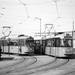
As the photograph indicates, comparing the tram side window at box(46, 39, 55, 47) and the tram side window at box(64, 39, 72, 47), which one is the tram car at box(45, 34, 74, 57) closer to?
the tram side window at box(64, 39, 72, 47)

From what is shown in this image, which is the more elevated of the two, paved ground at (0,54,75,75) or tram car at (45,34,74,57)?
tram car at (45,34,74,57)

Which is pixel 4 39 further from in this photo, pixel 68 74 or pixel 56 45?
pixel 68 74

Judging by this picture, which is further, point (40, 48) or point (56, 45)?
point (40, 48)

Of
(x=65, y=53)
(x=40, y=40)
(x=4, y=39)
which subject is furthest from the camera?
(x=4, y=39)

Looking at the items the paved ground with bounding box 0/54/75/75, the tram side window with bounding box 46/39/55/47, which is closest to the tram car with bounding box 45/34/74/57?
the tram side window with bounding box 46/39/55/47

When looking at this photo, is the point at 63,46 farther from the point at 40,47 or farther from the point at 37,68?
the point at 40,47

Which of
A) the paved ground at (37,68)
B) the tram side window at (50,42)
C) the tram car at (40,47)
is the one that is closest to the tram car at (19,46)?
the tram car at (40,47)


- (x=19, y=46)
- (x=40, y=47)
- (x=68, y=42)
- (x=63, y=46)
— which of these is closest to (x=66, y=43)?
(x=68, y=42)

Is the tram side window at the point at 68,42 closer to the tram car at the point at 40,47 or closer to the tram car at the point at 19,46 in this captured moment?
the tram car at the point at 40,47

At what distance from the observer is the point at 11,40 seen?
23.6 meters

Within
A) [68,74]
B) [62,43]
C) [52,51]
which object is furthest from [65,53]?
[68,74]

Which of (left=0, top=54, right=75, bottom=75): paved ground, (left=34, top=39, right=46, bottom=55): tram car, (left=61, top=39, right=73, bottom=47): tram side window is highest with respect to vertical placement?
(left=61, top=39, right=73, bottom=47): tram side window

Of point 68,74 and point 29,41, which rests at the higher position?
point 29,41

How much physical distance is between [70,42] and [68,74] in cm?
858
